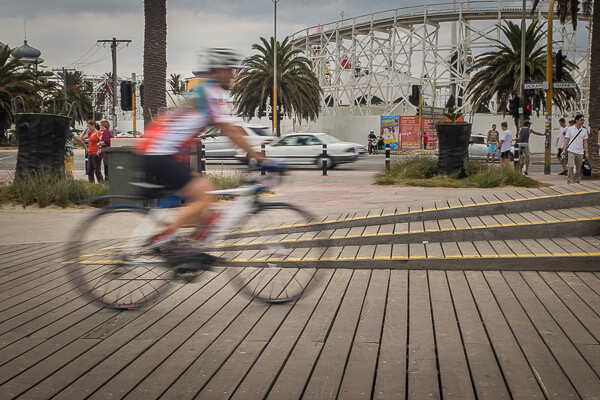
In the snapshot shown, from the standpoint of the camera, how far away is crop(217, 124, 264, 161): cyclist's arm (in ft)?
18.2

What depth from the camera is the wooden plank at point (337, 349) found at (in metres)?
3.90

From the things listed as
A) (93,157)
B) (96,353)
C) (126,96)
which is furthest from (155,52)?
(96,353)

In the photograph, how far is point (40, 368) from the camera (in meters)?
4.28

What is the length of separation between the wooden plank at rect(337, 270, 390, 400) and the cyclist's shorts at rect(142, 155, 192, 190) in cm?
170

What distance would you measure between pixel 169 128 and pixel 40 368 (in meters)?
1.99

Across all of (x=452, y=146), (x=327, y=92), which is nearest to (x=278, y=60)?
(x=327, y=92)

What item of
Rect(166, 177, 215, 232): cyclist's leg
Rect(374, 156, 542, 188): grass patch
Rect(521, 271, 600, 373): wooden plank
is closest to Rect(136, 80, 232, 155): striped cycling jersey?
Rect(166, 177, 215, 232): cyclist's leg

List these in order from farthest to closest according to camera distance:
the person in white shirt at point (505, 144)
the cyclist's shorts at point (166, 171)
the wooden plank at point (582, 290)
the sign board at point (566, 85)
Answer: the person in white shirt at point (505, 144)
the sign board at point (566, 85)
the wooden plank at point (582, 290)
the cyclist's shorts at point (166, 171)

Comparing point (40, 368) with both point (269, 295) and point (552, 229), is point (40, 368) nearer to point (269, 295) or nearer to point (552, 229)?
point (269, 295)

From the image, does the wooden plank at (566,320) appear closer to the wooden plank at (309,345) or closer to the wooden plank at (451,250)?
the wooden plank at (451,250)

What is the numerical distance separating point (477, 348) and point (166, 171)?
2.56m

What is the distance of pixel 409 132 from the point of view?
61.5 metres

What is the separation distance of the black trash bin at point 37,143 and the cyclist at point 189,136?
10.0 m

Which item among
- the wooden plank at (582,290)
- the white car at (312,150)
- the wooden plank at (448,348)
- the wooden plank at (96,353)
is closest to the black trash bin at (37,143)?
the wooden plank at (96,353)
